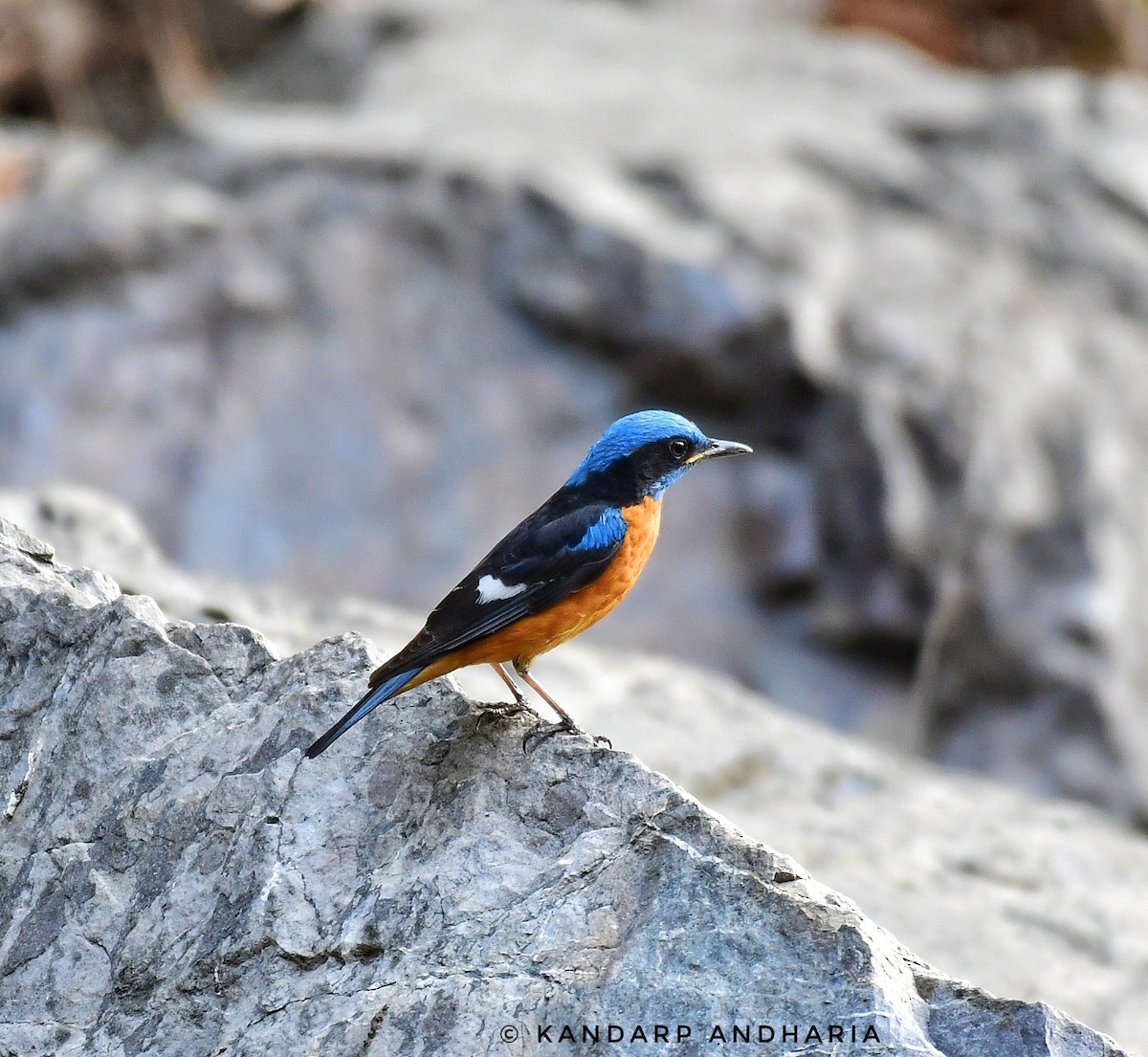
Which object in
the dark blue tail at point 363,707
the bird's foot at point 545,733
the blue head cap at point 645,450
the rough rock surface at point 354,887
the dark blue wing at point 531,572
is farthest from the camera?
the blue head cap at point 645,450

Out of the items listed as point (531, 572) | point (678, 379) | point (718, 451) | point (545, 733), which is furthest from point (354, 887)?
point (678, 379)

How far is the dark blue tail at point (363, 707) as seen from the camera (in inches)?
152

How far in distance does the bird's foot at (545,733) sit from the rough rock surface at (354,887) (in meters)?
0.04

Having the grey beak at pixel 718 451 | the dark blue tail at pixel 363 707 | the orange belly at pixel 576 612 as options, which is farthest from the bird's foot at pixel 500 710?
the grey beak at pixel 718 451

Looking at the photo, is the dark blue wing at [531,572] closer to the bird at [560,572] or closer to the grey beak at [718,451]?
the bird at [560,572]

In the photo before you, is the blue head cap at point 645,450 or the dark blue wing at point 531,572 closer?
the dark blue wing at point 531,572

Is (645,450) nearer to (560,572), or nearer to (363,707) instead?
(560,572)

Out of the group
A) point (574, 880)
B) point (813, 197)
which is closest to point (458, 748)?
point (574, 880)

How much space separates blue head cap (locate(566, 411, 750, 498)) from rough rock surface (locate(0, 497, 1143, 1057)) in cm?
108

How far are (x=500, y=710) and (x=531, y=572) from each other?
0.50 metres

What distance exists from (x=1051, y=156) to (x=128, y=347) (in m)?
7.15

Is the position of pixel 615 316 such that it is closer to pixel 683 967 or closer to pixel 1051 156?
pixel 1051 156

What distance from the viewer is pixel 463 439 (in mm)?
10117

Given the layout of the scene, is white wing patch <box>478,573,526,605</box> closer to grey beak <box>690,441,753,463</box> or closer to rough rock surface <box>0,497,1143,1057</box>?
rough rock surface <box>0,497,1143,1057</box>
